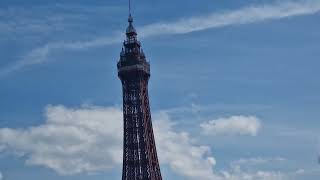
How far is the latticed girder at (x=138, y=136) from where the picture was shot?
185 m

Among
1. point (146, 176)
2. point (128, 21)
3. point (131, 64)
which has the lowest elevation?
point (146, 176)

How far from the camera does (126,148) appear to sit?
187 meters

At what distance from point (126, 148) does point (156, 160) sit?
26.1 ft

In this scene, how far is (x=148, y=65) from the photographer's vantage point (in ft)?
631

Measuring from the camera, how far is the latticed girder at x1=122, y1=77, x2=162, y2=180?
18538cm

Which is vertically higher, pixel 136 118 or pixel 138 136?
pixel 136 118

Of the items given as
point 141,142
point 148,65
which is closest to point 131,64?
point 148,65

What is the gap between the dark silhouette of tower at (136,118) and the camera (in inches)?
7313

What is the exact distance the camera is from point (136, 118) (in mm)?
188750

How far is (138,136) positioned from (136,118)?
14.1 feet

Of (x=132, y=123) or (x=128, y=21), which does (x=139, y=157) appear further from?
(x=128, y=21)

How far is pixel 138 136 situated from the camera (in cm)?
18775

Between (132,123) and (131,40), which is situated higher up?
(131,40)

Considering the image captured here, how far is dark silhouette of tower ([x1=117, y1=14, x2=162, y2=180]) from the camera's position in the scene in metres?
186
